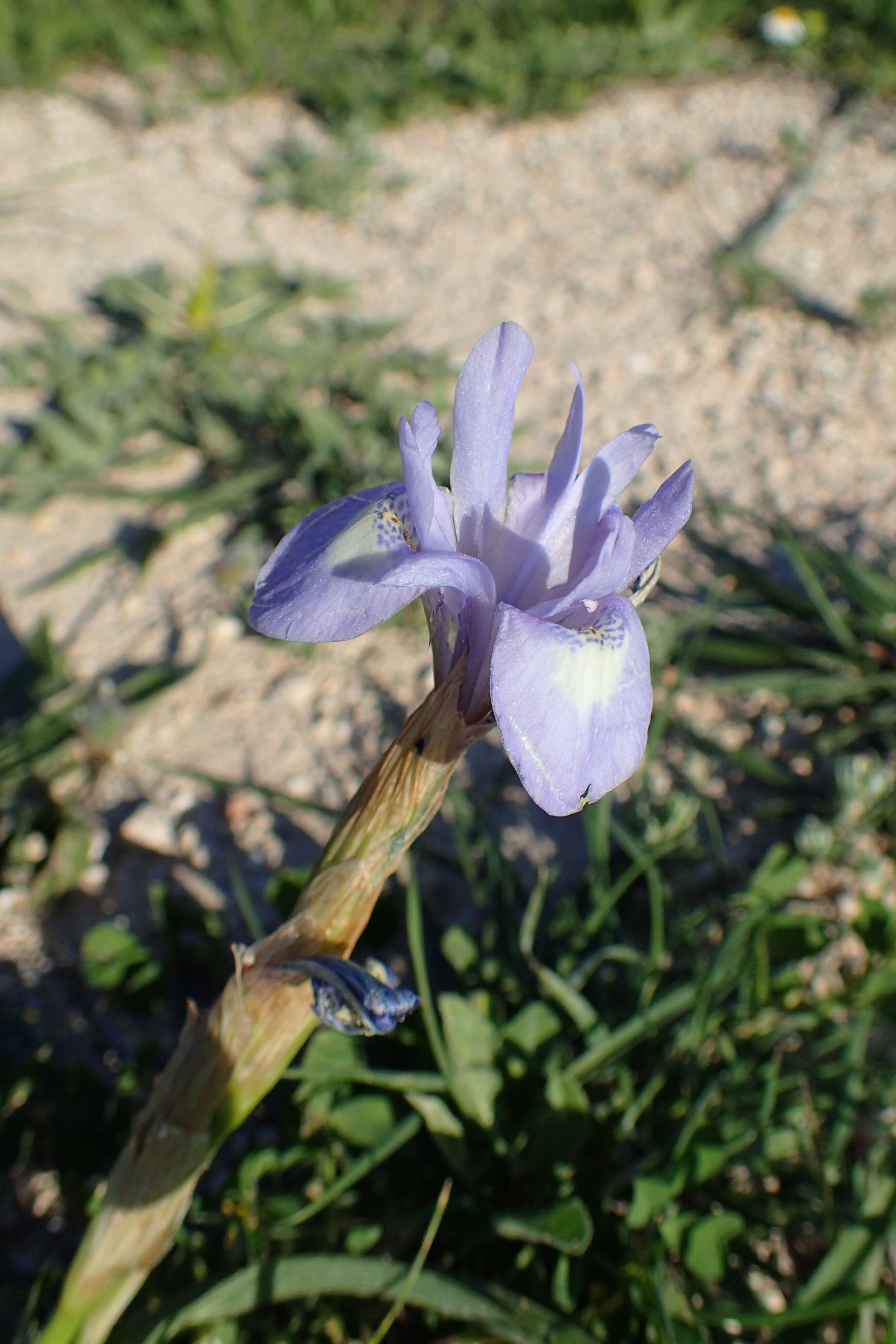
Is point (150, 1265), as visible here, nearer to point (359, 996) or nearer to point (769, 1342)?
point (359, 996)

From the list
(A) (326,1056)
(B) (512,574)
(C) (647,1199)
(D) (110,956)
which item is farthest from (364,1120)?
(B) (512,574)

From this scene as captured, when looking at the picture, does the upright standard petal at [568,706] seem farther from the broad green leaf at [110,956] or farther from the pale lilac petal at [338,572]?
the broad green leaf at [110,956]

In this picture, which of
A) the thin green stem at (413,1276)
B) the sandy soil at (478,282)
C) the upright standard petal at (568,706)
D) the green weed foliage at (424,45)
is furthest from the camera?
the green weed foliage at (424,45)

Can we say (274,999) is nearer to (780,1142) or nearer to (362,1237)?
(362,1237)

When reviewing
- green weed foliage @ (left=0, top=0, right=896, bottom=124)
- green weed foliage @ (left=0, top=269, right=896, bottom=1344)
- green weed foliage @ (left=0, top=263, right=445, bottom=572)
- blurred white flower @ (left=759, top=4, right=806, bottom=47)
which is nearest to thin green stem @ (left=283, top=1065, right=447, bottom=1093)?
green weed foliage @ (left=0, top=269, right=896, bottom=1344)

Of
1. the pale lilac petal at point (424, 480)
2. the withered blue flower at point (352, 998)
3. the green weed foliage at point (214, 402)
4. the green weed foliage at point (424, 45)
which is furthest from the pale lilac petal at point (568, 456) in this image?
the green weed foliage at point (424, 45)

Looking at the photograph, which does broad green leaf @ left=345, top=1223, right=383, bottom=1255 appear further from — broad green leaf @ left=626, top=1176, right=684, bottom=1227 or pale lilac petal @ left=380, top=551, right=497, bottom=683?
pale lilac petal @ left=380, top=551, right=497, bottom=683
